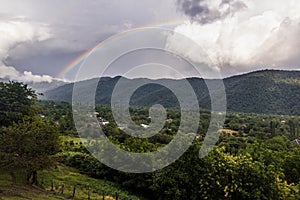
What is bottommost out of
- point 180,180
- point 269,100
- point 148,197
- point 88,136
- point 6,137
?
point 148,197

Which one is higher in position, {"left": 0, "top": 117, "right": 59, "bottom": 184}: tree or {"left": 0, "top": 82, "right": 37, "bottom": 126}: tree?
{"left": 0, "top": 82, "right": 37, "bottom": 126}: tree

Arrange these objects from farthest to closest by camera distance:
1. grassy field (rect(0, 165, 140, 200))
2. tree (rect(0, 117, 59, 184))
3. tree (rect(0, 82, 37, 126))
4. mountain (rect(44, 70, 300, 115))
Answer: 1. mountain (rect(44, 70, 300, 115))
2. tree (rect(0, 82, 37, 126))
3. tree (rect(0, 117, 59, 184))
4. grassy field (rect(0, 165, 140, 200))

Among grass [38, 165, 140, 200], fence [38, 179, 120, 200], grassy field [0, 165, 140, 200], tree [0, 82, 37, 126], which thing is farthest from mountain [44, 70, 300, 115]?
fence [38, 179, 120, 200]

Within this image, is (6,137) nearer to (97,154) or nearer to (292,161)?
(97,154)

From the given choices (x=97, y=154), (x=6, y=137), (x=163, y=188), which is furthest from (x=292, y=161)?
(x=6, y=137)

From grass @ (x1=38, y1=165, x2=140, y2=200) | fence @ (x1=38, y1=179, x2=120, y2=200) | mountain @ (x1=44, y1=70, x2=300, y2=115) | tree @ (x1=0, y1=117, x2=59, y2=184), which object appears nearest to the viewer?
tree @ (x1=0, y1=117, x2=59, y2=184)

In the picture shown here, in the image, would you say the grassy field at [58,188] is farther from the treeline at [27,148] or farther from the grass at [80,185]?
the treeline at [27,148]

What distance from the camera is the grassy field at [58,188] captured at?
19344 millimetres

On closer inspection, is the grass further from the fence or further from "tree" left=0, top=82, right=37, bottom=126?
"tree" left=0, top=82, right=37, bottom=126

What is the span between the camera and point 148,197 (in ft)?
89.6

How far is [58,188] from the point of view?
22609mm

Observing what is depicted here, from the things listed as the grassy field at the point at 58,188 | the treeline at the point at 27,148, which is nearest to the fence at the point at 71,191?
the grassy field at the point at 58,188

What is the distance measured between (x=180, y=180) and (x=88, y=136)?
2943 cm

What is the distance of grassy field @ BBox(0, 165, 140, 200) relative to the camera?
63.5ft
